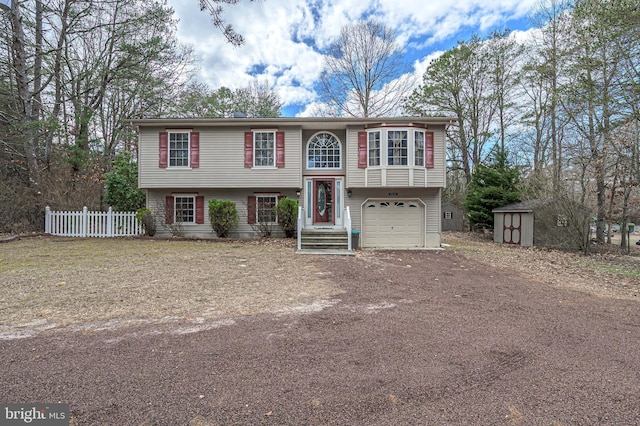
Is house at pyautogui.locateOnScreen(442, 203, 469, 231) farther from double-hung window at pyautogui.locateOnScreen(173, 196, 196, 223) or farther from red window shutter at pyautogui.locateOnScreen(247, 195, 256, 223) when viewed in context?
double-hung window at pyautogui.locateOnScreen(173, 196, 196, 223)

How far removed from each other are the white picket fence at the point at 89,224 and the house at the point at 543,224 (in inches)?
713

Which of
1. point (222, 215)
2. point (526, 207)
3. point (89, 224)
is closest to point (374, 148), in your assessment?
point (222, 215)

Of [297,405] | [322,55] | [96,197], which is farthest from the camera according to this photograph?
[322,55]

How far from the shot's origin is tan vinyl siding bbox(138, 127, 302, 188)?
13031mm

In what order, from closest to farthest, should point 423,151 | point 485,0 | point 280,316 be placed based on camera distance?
1. point 280,316
2. point 485,0
3. point 423,151

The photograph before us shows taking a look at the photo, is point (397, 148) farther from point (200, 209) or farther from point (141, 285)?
point (141, 285)

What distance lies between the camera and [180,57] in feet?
63.3

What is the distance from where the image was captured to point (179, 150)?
43.3 feet

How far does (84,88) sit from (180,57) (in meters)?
5.68

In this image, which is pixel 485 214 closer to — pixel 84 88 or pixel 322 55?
pixel 322 55

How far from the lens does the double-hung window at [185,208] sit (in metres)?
13.6

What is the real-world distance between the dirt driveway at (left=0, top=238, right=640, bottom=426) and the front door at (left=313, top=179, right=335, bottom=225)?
23.6ft

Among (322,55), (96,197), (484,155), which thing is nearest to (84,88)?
(96,197)

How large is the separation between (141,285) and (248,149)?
330 inches
